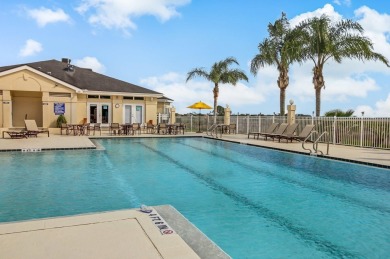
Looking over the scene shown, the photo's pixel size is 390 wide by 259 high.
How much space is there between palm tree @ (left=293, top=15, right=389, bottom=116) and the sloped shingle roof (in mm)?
12967

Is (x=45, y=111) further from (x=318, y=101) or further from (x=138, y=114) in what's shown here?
(x=318, y=101)

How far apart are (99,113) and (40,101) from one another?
4.60m

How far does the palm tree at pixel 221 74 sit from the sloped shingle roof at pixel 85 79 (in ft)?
14.8

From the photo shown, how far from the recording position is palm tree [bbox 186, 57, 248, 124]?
92.0ft

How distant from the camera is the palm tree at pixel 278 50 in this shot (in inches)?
923

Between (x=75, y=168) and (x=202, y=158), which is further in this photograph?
(x=202, y=158)

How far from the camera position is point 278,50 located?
77.9 ft

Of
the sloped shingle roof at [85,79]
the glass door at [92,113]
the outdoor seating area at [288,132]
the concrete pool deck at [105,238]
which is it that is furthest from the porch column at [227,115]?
the concrete pool deck at [105,238]

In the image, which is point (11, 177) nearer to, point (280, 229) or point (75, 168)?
point (75, 168)

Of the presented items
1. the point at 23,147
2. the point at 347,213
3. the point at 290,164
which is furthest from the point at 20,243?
the point at 23,147

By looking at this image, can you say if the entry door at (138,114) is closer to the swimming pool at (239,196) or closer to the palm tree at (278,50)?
the palm tree at (278,50)

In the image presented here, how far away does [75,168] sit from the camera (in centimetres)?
973

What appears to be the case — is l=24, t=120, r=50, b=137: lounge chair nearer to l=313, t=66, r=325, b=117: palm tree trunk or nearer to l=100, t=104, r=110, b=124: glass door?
l=100, t=104, r=110, b=124: glass door

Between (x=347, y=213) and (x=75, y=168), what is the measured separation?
744 centimetres
